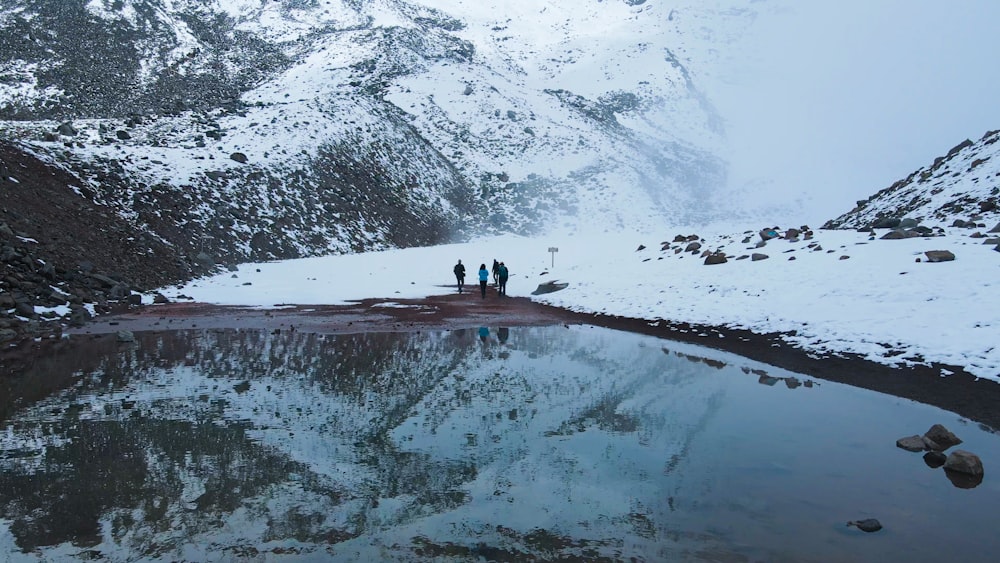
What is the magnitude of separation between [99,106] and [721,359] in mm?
75838

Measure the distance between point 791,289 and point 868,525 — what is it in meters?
14.3

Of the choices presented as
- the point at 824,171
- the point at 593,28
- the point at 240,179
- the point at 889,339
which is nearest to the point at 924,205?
the point at 889,339

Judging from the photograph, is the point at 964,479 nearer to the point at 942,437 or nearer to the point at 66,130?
the point at 942,437

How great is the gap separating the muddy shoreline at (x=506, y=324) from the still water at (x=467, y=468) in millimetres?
844

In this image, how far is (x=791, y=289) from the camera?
19.2m

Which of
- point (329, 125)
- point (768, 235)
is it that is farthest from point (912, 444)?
point (329, 125)

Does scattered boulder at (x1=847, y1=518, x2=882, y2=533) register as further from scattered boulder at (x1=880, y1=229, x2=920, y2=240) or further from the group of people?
the group of people

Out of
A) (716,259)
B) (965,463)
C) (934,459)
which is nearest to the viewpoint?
(965,463)

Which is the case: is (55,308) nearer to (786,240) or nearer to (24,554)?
(24,554)

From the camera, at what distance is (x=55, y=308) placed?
19.3 m

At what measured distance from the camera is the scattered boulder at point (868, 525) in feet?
20.1

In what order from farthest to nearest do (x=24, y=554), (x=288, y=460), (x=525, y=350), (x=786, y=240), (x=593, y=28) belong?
(x=593, y=28)
(x=786, y=240)
(x=525, y=350)
(x=288, y=460)
(x=24, y=554)

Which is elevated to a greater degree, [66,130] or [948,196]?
[66,130]

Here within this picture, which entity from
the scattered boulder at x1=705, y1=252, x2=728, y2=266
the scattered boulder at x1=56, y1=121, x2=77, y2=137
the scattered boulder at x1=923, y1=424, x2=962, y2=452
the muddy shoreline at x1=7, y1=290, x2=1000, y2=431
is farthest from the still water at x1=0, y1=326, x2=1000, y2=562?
the scattered boulder at x1=56, y1=121, x2=77, y2=137
